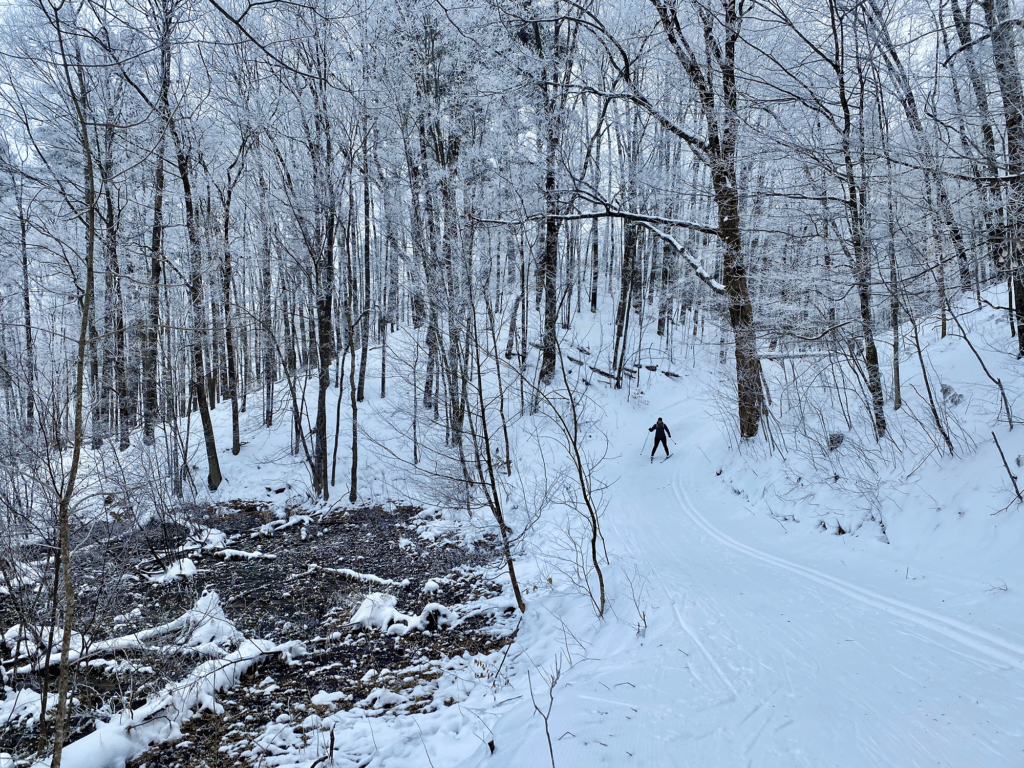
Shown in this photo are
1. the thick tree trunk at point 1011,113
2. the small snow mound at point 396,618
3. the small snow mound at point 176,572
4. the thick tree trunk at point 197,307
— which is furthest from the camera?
the thick tree trunk at point 197,307

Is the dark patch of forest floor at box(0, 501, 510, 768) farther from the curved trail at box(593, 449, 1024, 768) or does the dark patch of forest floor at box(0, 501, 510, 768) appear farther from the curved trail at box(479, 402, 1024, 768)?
the curved trail at box(593, 449, 1024, 768)

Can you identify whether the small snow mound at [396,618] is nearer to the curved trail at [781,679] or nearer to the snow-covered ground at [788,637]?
the snow-covered ground at [788,637]

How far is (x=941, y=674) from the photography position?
11.5 ft

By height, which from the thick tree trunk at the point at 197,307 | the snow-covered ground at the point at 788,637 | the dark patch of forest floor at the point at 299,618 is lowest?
the dark patch of forest floor at the point at 299,618

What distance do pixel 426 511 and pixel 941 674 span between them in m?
9.44

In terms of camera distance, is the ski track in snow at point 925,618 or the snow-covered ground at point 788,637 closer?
the snow-covered ground at point 788,637

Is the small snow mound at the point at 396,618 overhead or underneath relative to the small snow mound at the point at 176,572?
overhead

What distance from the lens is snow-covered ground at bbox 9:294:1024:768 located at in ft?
10.1

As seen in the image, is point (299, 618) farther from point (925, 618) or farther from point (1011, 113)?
point (1011, 113)

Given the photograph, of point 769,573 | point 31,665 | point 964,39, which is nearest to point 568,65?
point 964,39

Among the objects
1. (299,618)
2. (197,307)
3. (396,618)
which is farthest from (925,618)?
(197,307)

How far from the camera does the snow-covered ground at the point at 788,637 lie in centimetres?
309

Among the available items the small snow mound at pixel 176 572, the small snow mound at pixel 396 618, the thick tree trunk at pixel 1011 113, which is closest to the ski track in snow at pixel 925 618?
the thick tree trunk at pixel 1011 113

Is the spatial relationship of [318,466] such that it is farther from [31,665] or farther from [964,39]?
[964,39]
